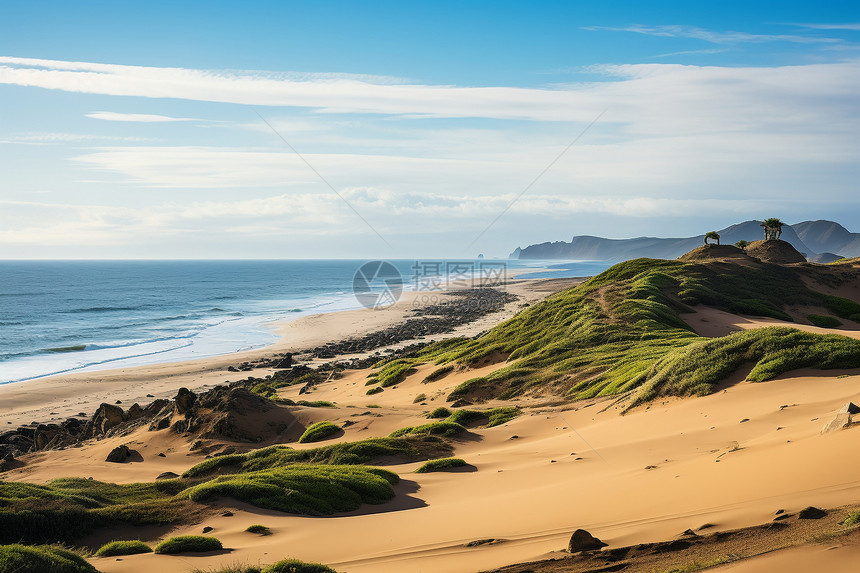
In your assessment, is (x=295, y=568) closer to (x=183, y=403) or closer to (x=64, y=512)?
(x=64, y=512)

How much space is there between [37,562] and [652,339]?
75.2 ft

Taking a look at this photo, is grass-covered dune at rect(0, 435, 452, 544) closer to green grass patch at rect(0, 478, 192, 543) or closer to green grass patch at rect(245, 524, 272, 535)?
green grass patch at rect(0, 478, 192, 543)

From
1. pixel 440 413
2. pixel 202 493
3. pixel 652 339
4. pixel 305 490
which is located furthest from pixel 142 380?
pixel 305 490

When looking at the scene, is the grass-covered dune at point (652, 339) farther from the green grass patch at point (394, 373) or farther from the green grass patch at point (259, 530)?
the green grass patch at point (259, 530)

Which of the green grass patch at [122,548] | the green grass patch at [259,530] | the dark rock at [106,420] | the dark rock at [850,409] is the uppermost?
the dark rock at [850,409]

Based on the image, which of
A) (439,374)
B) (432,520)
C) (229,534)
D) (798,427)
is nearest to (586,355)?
(439,374)

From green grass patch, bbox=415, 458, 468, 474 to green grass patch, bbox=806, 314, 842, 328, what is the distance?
27.7m

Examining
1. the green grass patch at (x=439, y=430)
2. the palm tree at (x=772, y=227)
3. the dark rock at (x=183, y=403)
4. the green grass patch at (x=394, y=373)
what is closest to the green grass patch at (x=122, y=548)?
the green grass patch at (x=439, y=430)

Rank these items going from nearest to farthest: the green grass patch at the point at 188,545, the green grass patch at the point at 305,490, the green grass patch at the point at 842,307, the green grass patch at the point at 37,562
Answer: the green grass patch at the point at 37,562, the green grass patch at the point at 188,545, the green grass patch at the point at 305,490, the green grass patch at the point at 842,307

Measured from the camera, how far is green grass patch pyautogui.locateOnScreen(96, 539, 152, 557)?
801 cm

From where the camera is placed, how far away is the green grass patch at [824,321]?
107ft

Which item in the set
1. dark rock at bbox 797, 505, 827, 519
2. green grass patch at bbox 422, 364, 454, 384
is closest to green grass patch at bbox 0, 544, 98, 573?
dark rock at bbox 797, 505, 827, 519

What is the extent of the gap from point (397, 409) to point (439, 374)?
725 cm

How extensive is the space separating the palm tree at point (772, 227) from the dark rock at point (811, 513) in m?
57.4
